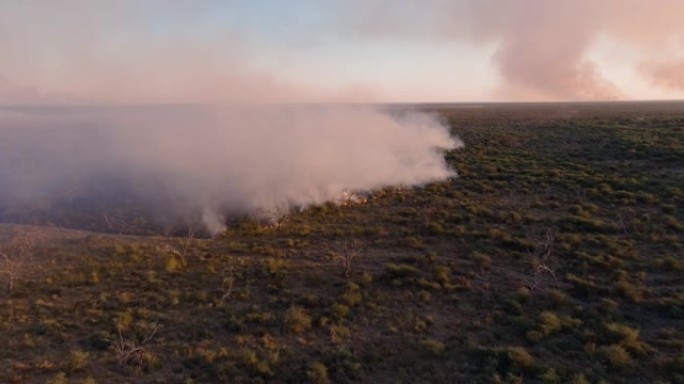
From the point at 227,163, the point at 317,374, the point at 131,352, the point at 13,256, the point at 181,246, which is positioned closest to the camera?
the point at 317,374

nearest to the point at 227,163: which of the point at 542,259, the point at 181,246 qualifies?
the point at 181,246

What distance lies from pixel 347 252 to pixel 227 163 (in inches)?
689

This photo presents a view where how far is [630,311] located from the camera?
1273 centimetres

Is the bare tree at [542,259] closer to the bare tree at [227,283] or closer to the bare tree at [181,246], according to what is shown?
the bare tree at [227,283]

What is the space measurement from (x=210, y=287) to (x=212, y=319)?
2.23 m

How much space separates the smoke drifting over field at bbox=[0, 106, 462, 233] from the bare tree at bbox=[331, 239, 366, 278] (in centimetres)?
532

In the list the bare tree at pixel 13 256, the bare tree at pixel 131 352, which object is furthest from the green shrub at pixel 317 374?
the bare tree at pixel 13 256

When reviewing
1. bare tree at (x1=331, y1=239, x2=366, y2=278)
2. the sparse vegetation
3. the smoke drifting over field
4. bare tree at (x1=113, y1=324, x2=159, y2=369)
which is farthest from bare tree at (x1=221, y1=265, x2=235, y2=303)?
the smoke drifting over field

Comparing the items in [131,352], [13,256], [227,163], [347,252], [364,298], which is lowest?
[13,256]

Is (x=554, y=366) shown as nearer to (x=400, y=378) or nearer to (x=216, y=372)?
(x=400, y=378)

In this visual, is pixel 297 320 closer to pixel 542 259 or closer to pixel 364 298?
pixel 364 298

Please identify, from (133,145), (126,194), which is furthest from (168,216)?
(133,145)

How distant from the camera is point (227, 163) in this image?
3228 centimetres

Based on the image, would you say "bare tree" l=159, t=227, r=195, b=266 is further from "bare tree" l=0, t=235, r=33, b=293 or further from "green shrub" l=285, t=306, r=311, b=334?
"green shrub" l=285, t=306, r=311, b=334
